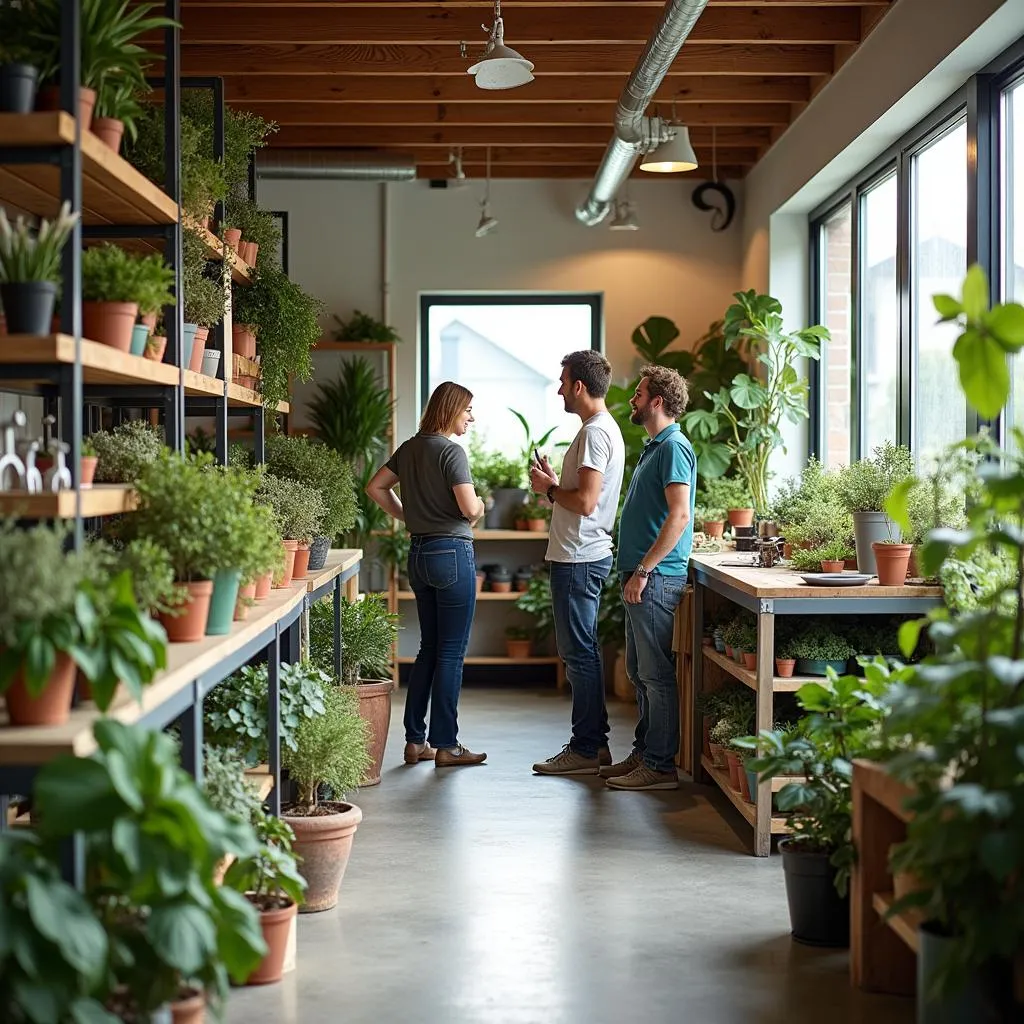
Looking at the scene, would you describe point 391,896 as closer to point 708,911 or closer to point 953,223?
point 708,911

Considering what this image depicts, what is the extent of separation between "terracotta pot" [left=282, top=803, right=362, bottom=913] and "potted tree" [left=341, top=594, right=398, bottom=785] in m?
1.68

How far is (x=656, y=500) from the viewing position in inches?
216

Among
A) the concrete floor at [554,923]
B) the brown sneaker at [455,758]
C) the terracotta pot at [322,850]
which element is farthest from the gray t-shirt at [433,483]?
the terracotta pot at [322,850]

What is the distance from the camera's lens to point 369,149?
26.5ft

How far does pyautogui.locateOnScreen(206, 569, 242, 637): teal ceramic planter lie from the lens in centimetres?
336

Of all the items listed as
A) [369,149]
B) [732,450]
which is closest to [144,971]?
[732,450]

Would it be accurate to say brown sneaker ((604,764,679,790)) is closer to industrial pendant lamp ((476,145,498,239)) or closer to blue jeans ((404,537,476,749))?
blue jeans ((404,537,476,749))

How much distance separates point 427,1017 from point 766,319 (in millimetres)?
4672

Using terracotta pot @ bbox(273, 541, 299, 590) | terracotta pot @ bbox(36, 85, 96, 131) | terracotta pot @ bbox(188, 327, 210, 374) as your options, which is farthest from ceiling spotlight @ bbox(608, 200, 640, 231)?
terracotta pot @ bbox(36, 85, 96, 131)

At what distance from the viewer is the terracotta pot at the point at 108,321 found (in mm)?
3244

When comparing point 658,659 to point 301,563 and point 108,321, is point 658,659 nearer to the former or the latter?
point 301,563

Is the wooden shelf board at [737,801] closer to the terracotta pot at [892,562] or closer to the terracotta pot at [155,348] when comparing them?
the terracotta pot at [892,562]

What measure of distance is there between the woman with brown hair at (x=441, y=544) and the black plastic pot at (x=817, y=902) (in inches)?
97.5

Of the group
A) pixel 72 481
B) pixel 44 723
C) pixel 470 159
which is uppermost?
pixel 470 159
